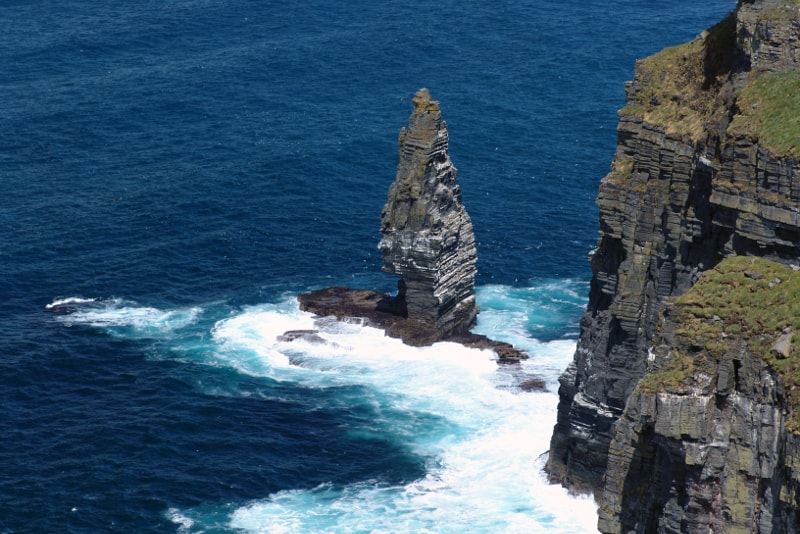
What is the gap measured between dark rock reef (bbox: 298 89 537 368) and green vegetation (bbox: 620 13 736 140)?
138 ft

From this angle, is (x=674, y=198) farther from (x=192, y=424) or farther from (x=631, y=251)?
(x=192, y=424)

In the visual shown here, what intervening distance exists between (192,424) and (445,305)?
28.8 metres

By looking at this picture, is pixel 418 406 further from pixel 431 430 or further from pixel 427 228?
pixel 427 228

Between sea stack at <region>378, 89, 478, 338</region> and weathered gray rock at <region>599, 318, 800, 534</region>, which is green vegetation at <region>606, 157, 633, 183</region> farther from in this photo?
sea stack at <region>378, 89, 478, 338</region>

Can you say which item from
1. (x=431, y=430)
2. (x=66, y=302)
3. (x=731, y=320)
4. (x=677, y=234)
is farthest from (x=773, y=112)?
(x=66, y=302)

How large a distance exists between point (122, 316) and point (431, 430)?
118 feet

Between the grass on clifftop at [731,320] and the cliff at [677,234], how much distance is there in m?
0.43

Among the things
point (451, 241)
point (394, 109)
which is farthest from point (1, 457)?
point (394, 109)

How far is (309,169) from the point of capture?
569 ft

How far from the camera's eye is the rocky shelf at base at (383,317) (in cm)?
13588

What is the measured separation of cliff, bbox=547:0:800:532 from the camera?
183 ft

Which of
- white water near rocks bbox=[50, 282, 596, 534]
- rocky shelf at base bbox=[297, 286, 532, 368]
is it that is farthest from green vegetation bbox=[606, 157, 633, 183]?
rocky shelf at base bbox=[297, 286, 532, 368]

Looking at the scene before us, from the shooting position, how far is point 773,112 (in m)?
73.2

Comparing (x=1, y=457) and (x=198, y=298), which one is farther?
(x=198, y=298)
